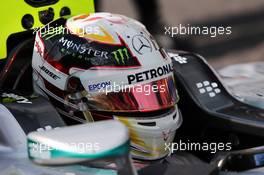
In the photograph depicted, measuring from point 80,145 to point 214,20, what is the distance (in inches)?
104

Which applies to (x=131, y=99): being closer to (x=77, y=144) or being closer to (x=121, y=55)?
(x=121, y=55)

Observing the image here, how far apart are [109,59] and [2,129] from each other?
33cm

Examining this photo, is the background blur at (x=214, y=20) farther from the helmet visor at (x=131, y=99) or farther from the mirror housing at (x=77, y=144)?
the mirror housing at (x=77, y=144)

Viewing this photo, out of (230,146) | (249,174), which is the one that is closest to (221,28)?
(230,146)

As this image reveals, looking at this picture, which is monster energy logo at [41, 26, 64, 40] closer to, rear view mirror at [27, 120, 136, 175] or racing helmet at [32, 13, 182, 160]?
racing helmet at [32, 13, 182, 160]

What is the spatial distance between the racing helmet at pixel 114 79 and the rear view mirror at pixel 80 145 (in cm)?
46

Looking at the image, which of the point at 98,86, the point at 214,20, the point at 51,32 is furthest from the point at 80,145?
the point at 214,20

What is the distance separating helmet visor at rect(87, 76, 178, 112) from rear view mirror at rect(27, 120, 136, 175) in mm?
452

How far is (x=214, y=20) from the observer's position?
3.65 meters

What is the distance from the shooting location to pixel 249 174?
162cm

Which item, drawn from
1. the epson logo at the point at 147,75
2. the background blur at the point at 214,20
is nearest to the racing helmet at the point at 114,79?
the epson logo at the point at 147,75

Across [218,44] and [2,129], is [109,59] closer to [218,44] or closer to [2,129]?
[2,129]

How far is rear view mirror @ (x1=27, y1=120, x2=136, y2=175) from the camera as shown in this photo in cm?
110

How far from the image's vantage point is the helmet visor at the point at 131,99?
1.61 m
